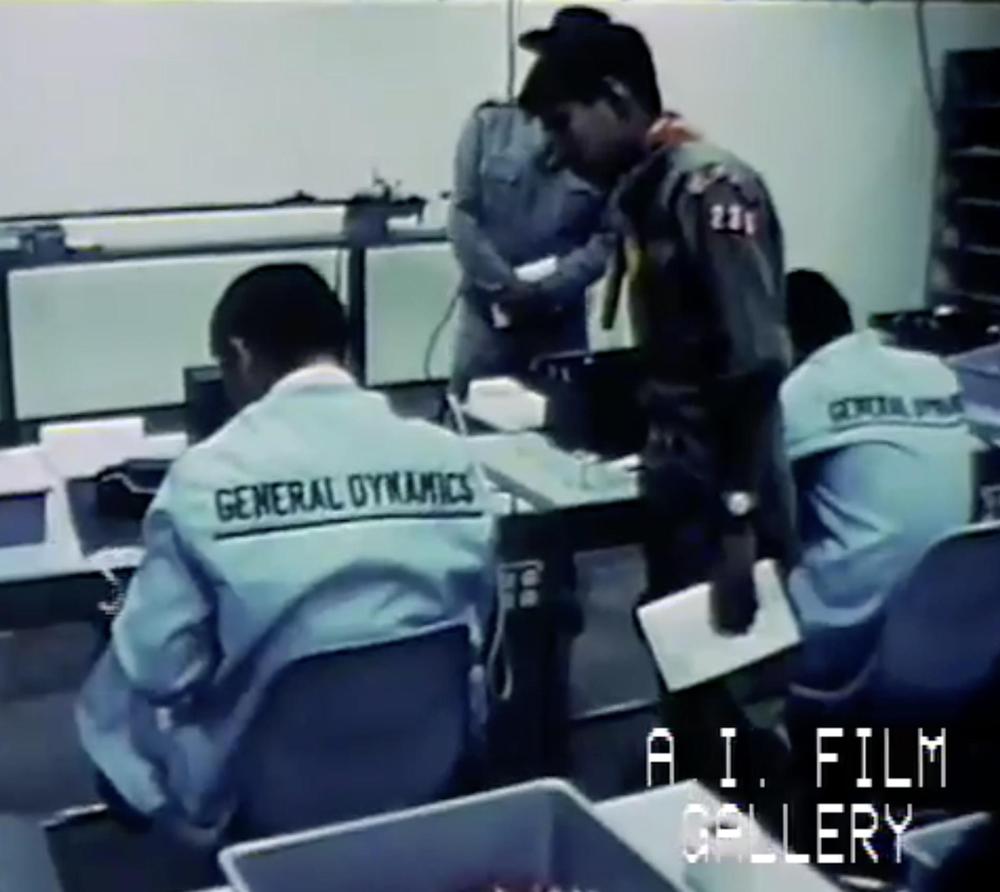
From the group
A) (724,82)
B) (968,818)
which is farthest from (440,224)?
(968,818)

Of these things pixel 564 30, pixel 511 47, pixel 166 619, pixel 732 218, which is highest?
pixel 511 47

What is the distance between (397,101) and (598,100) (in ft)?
9.02

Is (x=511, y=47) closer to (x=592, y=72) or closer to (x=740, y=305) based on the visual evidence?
(x=592, y=72)

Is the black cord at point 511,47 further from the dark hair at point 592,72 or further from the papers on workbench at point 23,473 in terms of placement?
the papers on workbench at point 23,473

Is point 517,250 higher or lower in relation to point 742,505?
higher

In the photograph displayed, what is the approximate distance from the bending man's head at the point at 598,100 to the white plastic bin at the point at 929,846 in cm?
142

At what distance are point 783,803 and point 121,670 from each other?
0.97 metres

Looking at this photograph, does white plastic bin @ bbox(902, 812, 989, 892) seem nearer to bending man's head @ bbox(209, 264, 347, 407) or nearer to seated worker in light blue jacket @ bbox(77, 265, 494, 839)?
seated worker in light blue jacket @ bbox(77, 265, 494, 839)

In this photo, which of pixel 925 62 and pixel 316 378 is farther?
pixel 925 62

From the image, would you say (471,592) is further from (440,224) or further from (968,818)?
(440,224)

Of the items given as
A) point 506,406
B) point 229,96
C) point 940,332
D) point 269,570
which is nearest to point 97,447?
point 506,406

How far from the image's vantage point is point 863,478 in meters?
2.12

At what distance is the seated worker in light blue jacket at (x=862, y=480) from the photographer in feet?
6.94

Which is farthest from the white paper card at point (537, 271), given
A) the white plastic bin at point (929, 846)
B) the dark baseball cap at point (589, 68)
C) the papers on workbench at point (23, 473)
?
the white plastic bin at point (929, 846)
